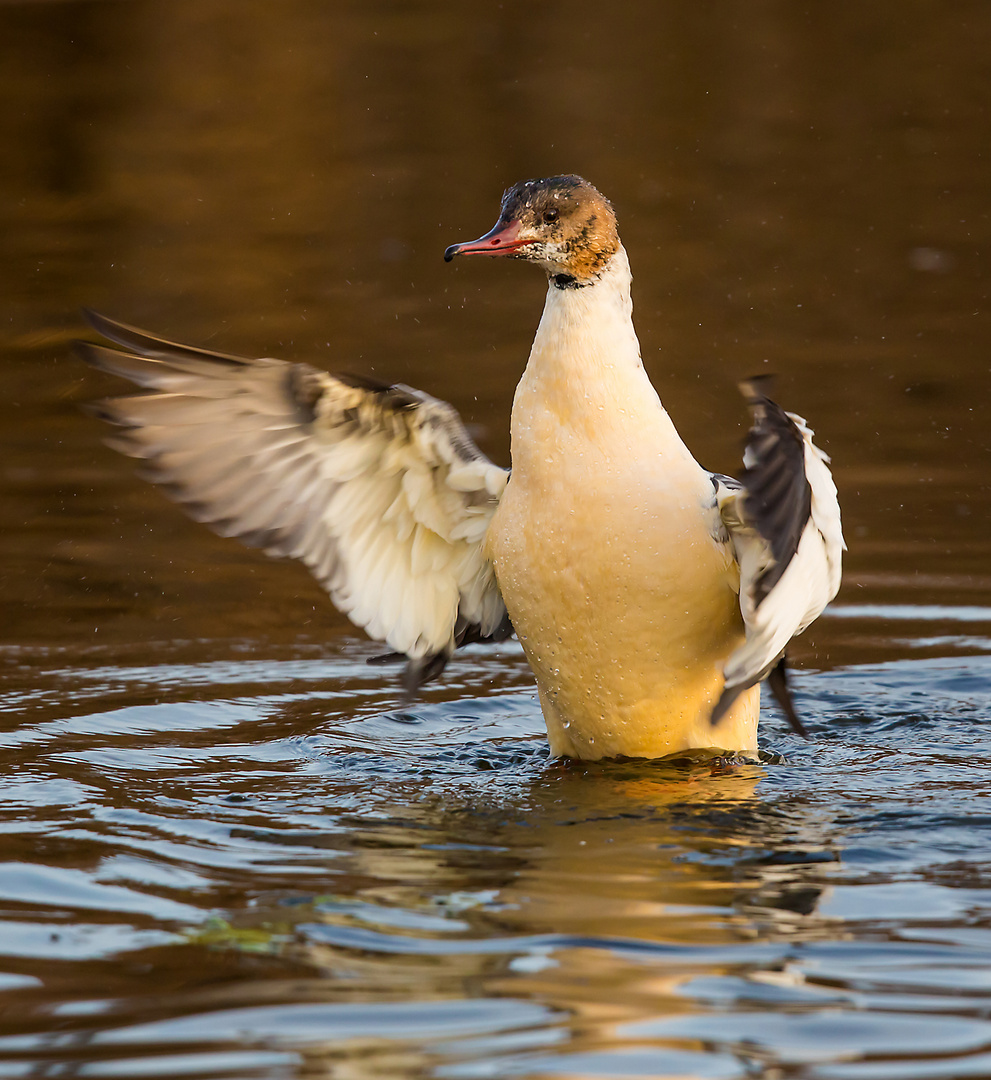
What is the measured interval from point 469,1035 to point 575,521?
2310 millimetres

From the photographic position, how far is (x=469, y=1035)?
411 cm

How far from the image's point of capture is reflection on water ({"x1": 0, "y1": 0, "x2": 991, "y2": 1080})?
4328 millimetres

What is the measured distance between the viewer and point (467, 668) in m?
8.38

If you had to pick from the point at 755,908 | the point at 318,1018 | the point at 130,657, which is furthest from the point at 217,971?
the point at 130,657

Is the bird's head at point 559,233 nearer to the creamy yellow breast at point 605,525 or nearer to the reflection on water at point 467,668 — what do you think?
the creamy yellow breast at point 605,525

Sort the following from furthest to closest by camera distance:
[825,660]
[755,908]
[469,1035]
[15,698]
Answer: [825,660] → [15,698] → [755,908] → [469,1035]

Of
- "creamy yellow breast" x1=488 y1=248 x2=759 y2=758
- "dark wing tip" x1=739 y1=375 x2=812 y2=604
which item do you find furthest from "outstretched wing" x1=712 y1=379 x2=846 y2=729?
"creamy yellow breast" x1=488 y1=248 x2=759 y2=758

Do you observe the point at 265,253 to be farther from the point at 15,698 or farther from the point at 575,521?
the point at 575,521

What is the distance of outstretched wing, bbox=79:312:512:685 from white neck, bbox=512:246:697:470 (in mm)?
325

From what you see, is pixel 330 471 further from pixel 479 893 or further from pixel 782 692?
pixel 479 893

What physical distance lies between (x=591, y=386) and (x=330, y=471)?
1.09 meters

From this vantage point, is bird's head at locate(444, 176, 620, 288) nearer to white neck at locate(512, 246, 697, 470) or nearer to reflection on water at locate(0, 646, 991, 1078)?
white neck at locate(512, 246, 697, 470)

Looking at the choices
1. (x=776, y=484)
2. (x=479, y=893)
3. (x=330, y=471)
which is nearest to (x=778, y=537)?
(x=776, y=484)

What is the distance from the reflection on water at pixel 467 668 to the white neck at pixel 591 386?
1.24m
